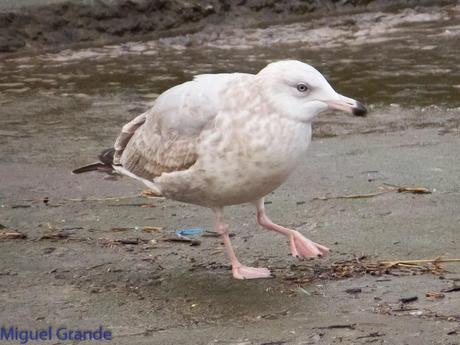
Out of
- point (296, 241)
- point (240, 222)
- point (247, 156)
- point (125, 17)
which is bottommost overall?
point (240, 222)

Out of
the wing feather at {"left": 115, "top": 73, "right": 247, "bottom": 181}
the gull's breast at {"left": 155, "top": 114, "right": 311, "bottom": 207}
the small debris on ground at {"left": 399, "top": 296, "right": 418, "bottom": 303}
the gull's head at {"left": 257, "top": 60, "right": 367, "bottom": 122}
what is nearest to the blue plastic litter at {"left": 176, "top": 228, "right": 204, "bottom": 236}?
the wing feather at {"left": 115, "top": 73, "right": 247, "bottom": 181}

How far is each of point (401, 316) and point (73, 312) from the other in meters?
1.34

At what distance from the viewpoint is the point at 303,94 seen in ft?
15.7

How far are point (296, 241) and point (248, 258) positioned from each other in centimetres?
27

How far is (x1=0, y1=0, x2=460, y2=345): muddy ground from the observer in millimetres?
4367

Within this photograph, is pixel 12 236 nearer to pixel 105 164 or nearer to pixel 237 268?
pixel 105 164

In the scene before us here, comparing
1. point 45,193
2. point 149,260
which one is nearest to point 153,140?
point 149,260

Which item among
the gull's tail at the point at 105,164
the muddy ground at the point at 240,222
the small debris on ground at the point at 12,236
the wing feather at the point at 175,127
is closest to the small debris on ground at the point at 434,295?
the muddy ground at the point at 240,222

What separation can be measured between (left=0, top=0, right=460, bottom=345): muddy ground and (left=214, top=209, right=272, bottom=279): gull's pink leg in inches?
2.3

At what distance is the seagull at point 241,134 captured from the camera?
4.70 m

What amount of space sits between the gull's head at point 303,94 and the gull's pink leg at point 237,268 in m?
0.68

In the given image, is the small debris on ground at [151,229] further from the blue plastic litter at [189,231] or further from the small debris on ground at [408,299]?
the small debris on ground at [408,299]

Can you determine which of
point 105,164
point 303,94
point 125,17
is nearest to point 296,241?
point 303,94

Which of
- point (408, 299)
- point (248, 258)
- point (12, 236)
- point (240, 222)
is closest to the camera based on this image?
point (408, 299)
